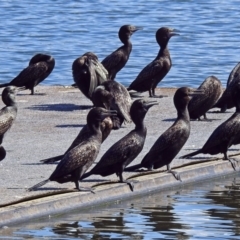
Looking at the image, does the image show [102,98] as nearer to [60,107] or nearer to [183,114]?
[183,114]

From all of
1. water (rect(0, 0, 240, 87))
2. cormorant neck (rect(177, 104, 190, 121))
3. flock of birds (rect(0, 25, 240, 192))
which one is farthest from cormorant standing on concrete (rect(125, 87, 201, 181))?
water (rect(0, 0, 240, 87))

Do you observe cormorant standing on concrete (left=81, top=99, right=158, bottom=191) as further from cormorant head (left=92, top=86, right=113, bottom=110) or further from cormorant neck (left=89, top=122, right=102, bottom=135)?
cormorant head (left=92, top=86, right=113, bottom=110)

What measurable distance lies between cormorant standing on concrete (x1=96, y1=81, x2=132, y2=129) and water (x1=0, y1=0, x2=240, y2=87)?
7710 mm

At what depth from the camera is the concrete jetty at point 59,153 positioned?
1030 cm

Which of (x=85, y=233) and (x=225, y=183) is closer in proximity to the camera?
(x=85, y=233)

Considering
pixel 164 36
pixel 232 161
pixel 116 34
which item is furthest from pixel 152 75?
pixel 116 34

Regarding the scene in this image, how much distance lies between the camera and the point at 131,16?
3556cm

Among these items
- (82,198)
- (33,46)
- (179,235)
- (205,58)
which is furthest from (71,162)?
(33,46)

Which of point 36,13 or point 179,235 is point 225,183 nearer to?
point 179,235

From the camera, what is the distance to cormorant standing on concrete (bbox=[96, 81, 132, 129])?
13781mm

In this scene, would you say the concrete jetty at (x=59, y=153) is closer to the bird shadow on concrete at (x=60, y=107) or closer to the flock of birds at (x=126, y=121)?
the bird shadow on concrete at (x=60, y=107)

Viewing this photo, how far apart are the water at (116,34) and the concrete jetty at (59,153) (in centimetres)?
663

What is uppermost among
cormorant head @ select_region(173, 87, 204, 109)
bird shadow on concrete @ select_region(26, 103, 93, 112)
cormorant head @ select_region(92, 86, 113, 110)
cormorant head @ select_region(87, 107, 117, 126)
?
cormorant head @ select_region(87, 107, 117, 126)

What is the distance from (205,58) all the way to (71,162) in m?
16.1
